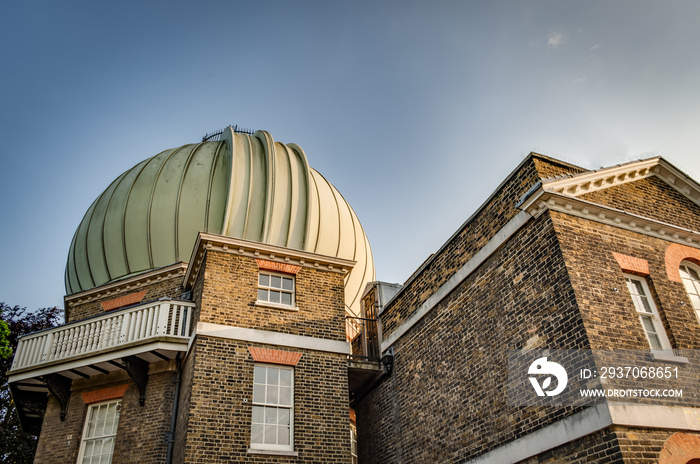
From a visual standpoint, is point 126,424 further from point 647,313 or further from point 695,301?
point 695,301

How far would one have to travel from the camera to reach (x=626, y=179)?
11.6 m

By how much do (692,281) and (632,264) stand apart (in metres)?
1.99

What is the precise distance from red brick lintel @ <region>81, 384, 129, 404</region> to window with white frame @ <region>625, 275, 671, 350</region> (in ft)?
41.5

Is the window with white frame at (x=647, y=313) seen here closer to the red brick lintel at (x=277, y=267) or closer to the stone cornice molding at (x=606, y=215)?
the stone cornice molding at (x=606, y=215)

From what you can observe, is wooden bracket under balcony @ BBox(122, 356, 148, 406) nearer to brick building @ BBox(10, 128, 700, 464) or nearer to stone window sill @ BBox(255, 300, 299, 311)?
brick building @ BBox(10, 128, 700, 464)

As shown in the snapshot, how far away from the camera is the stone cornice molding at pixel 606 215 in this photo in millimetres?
9990

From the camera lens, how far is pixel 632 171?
11.6m

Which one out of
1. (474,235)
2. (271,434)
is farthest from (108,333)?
(474,235)

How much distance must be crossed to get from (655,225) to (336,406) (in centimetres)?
850

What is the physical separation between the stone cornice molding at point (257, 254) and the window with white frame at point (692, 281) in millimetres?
8356

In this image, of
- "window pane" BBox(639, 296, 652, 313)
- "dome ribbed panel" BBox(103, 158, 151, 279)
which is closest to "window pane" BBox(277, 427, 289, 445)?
"dome ribbed panel" BBox(103, 158, 151, 279)

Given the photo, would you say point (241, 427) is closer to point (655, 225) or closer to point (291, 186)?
point (291, 186)

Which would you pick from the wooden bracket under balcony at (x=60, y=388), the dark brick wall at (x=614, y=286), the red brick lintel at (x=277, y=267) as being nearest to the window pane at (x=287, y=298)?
the red brick lintel at (x=277, y=267)

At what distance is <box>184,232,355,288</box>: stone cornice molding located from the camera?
14172 millimetres
